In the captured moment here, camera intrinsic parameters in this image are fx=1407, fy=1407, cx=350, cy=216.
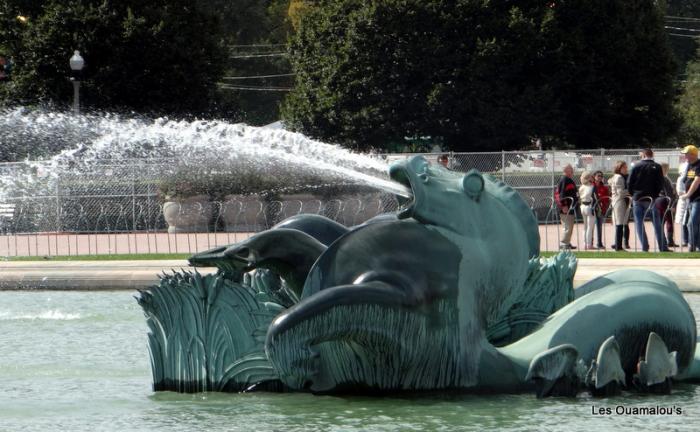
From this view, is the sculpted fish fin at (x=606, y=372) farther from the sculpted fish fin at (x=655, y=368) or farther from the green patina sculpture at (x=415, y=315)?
the sculpted fish fin at (x=655, y=368)

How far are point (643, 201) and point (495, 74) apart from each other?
20.7 metres

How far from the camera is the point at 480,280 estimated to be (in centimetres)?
854

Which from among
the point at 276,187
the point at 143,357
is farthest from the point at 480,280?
the point at 276,187

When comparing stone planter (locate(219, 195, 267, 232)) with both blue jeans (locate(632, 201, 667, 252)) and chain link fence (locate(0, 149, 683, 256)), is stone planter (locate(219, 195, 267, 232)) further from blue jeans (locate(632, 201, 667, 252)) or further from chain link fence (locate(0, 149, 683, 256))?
blue jeans (locate(632, 201, 667, 252))

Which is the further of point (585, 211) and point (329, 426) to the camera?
point (585, 211)

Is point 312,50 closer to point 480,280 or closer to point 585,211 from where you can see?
point 585,211

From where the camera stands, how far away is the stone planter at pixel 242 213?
30531 millimetres

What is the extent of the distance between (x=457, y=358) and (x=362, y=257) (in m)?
0.89

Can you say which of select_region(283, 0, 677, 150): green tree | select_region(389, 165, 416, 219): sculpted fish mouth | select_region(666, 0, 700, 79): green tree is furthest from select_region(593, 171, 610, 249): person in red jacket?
select_region(666, 0, 700, 79): green tree

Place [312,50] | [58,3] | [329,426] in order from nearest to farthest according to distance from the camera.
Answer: [329,426] → [58,3] → [312,50]

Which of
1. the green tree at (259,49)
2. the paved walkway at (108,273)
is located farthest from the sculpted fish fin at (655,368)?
the green tree at (259,49)

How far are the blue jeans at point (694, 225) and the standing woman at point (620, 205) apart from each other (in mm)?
1648

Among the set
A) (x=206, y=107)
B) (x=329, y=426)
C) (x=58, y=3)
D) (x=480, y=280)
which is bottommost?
(x=329, y=426)

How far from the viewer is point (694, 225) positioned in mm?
20531
